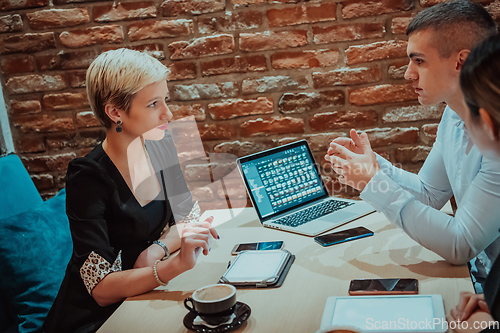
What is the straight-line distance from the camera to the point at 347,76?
1.96m

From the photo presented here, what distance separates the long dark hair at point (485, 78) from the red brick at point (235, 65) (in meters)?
1.26

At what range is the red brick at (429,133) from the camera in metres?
1.97

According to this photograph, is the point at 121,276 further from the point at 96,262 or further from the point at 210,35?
the point at 210,35

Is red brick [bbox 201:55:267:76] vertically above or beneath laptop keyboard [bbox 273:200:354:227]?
above

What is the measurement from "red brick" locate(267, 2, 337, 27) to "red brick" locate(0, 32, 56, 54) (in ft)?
3.49

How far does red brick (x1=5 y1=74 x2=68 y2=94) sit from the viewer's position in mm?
2104

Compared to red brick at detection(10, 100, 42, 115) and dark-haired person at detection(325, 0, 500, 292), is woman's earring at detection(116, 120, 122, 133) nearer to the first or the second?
dark-haired person at detection(325, 0, 500, 292)

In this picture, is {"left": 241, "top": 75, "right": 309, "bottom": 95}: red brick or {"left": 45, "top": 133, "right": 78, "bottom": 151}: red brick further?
{"left": 45, "top": 133, "right": 78, "bottom": 151}: red brick

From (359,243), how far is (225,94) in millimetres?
1049

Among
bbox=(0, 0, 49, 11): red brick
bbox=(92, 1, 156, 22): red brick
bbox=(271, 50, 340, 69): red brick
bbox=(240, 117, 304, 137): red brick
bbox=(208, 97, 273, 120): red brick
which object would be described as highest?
bbox=(0, 0, 49, 11): red brick

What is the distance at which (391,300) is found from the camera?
0.92 metres

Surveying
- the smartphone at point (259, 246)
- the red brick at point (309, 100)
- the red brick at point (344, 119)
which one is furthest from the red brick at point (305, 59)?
the smartphone at point (259, 246)

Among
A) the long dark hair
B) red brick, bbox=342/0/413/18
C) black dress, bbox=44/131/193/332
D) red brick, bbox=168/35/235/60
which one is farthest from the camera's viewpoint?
red brick, bbox=168/35/235/60

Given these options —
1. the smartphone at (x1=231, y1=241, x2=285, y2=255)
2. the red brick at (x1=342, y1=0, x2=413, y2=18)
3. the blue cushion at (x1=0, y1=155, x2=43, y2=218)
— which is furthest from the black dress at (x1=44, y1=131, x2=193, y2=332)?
the red brick at (x1=342, y1=0, x2=413, y2=18)
